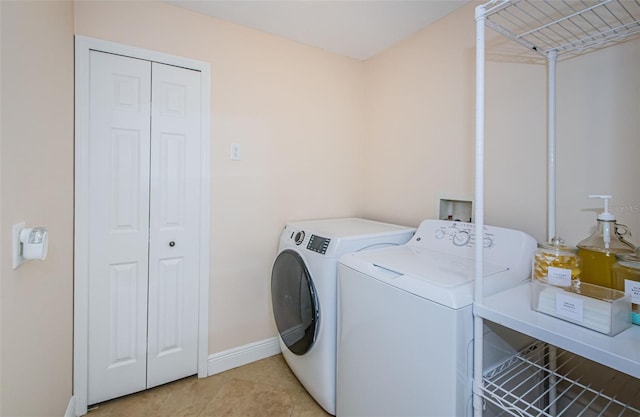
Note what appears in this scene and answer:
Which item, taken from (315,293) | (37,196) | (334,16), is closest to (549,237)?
(315,293)

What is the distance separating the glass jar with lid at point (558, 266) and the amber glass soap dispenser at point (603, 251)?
1.1 inches

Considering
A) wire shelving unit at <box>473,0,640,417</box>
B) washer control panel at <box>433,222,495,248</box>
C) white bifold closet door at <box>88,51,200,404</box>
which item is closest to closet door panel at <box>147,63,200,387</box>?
white bifold closet door at <box>88,51,200,404</box>

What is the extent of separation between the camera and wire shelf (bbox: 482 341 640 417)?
1.07m

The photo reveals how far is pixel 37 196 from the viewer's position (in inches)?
40.8

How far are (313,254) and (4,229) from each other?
115 cm

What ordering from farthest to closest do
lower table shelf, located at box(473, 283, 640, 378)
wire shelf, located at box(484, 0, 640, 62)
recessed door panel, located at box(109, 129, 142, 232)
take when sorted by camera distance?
recessed door panel, located at box(109, 129, 142, 232), wire shelf, located at box(484, 0, 640, 62), lower table shelf, located at box(473, 283, 640, 378)

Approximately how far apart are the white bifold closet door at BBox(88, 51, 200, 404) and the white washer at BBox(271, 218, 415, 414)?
60 cm

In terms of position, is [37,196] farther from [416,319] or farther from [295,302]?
[416,319]

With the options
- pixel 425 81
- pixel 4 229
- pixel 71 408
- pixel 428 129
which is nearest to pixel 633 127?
pixel 428 129

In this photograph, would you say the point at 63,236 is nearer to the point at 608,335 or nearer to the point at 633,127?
the point at 608,335

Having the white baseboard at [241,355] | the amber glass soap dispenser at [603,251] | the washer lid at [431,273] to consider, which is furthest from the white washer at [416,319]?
the white baseboard at [241,355]

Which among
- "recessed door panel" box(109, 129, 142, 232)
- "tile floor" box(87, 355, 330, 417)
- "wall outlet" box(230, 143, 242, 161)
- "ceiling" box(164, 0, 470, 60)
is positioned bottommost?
"tile floor" box(87, 355, 330, 417)

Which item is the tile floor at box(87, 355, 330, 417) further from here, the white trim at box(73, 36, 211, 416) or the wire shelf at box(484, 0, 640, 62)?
the wire shelf at box(484, 0, 640, 62)

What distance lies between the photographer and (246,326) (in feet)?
6.60
